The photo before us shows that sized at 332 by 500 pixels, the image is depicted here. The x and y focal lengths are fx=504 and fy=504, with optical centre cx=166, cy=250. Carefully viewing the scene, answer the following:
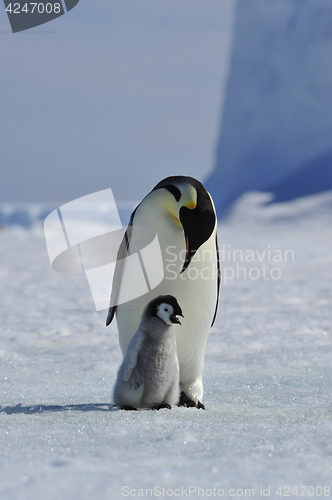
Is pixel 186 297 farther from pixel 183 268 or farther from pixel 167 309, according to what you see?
pixel 167 309

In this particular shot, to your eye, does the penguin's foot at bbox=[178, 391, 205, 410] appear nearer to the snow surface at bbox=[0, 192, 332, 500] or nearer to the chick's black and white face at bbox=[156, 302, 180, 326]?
the snow surface at bbox=[0, 192, 332, 500]

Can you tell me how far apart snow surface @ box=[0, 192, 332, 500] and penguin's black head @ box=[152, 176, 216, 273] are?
0.63 m

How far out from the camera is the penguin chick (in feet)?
5.93

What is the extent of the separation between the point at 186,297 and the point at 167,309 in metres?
0.39

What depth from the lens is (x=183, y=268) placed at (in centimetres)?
204

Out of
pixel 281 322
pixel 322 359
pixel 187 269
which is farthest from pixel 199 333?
pixel 281 322

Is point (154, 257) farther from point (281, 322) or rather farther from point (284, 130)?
point (284, 130)

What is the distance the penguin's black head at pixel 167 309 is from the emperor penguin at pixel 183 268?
246 millimetres

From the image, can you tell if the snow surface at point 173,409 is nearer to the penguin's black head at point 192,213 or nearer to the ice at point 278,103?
the penguin's black head at point 192,213

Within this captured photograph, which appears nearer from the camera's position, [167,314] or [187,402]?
[167,314]

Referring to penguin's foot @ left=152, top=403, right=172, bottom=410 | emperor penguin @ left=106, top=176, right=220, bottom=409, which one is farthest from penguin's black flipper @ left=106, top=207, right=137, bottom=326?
penguin's foot @ left=152, top=403, right=172, bottom=410

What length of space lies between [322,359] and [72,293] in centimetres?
302

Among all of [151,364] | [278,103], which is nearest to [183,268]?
[151,364]

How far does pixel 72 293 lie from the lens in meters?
5.29
